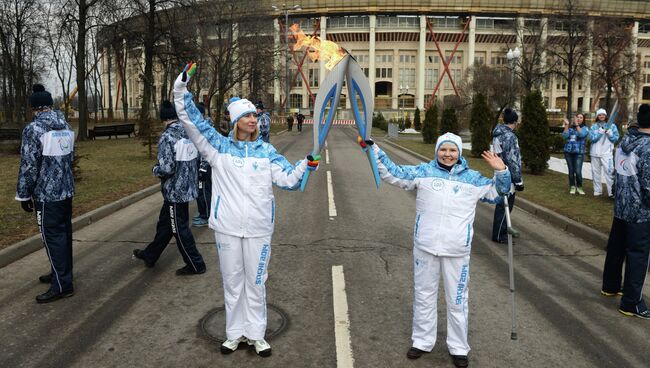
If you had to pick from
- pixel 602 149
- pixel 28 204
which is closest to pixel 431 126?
pixel 602 149

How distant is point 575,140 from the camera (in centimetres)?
1118

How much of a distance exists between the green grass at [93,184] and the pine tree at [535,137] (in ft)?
37.1

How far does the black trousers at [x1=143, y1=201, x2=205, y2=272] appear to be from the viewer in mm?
5852

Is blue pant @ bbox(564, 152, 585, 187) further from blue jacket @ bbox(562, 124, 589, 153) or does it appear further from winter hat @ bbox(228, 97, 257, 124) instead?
winter hat @ bbox(228, 97, 257, 124)

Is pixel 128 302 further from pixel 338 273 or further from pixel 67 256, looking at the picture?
pixel 338 273

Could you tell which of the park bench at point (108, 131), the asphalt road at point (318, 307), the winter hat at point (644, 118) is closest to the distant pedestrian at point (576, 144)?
the asphalt road at point (318, 307)

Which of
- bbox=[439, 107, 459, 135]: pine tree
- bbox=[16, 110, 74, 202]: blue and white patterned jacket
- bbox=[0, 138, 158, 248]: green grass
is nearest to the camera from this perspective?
bbox=[16, 110, 74, 202]: blue and white patterned jacket

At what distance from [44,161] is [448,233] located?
166 inches

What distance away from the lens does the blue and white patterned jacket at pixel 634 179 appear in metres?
4.76

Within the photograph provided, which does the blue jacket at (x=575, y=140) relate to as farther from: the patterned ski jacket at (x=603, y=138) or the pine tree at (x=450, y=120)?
the pine tree at (x=450, y=120)

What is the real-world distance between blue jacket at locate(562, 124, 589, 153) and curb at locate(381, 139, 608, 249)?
5.88 feet

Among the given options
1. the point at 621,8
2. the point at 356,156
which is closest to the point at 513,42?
the point at 621,8

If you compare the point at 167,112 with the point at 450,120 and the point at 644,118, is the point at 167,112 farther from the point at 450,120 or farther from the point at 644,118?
the point at 450,120

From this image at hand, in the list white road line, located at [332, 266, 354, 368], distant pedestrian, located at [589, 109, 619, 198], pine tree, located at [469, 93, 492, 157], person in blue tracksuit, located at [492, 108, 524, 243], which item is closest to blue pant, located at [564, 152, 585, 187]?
distant pedestrian, located at [589, 109, 619, 198]
